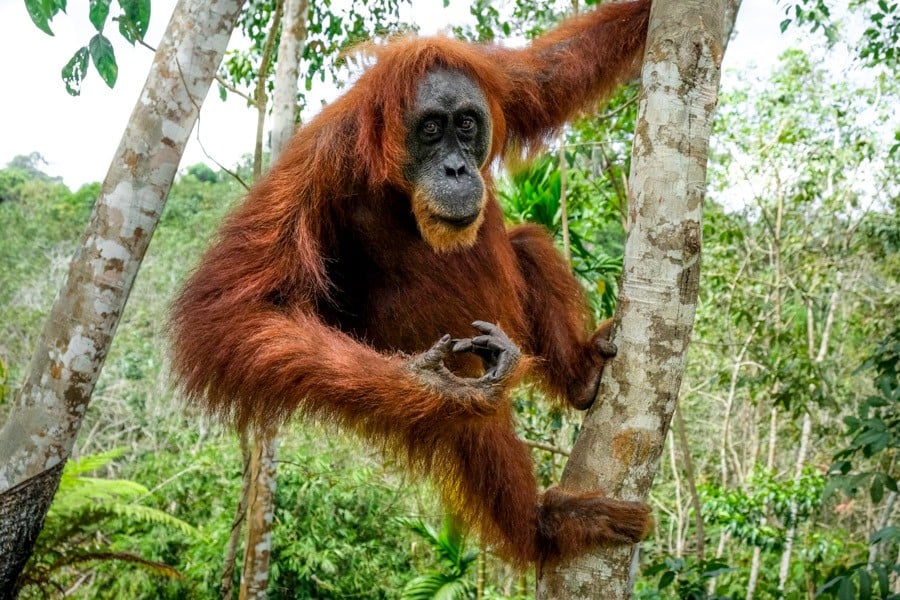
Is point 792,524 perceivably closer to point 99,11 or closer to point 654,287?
point 654,287

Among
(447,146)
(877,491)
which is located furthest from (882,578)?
(447,146)

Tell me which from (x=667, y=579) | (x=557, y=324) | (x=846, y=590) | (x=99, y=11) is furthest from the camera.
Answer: (x=667, y=579)

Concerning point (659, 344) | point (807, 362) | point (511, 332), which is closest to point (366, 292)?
point (511, 332)

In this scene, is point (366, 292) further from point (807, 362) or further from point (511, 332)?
point (807, 362)

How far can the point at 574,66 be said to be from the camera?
310 centimetres

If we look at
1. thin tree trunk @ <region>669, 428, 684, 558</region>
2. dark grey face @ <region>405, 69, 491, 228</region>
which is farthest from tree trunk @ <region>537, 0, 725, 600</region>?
thin tree trunk @ <region>669, 428, 684, 558</region>

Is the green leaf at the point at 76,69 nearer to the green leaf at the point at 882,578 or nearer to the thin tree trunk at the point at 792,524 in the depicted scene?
the green leaf at the point at 882,578

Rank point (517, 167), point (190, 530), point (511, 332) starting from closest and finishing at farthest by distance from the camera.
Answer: point (511, 332) < point (517, 167) < point (190, 530)

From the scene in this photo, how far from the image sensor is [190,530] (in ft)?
19.5

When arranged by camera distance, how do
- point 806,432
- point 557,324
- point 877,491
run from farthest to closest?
1. point 806,432
2. point 877,491
3. point 557,324

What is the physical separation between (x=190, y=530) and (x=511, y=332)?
4.16 metres

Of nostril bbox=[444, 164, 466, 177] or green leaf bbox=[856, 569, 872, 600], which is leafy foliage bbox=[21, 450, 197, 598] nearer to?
nostril bbox=[444, 164, 466, 177]

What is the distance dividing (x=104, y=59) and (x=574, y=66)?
1672mm

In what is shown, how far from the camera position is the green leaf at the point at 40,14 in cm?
213
